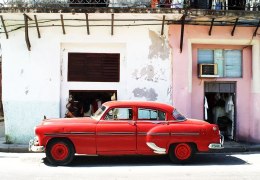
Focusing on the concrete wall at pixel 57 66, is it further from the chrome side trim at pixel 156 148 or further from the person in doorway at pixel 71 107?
the chrome side trim at pixel 156 148

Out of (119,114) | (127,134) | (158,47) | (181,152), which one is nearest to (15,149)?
(119,114)

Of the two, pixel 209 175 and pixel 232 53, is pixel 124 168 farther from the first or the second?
pixel 232 53

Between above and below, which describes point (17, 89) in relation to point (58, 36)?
below

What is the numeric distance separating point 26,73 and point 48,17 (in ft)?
6.54

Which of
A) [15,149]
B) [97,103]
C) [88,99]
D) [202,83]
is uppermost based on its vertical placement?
[202,83]

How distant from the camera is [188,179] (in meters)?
8.27

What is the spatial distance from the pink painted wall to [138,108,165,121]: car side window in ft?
12.1

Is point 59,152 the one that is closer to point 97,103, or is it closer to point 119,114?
point 119,114

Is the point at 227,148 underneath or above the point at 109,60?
underneath

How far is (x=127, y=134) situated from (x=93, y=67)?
473 centimetres

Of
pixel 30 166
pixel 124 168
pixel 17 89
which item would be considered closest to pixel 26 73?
pixel 17 89

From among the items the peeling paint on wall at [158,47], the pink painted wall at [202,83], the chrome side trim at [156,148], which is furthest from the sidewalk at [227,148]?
the peeling paint on wall at [158,47]

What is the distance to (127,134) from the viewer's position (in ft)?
32.8

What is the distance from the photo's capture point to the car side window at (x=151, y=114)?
1032 centimetres
